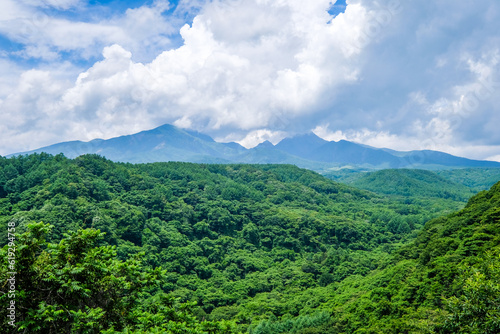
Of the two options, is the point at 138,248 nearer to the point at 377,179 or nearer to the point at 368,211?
the point at 368,211

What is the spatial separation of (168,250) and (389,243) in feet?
152

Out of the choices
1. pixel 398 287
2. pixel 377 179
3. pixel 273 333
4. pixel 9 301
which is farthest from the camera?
pixel 377 179

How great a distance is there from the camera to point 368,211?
93.1m

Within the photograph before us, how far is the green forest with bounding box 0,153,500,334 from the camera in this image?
286 inches

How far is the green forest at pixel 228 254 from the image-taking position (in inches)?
286

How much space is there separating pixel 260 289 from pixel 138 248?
65.9ft

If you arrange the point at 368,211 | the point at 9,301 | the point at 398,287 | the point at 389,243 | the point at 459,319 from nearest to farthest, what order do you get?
the point at 9,301
the point at 459,319
the point at 398,287
the point at 389,243
the point at 368,211

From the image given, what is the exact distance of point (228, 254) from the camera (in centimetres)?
6222

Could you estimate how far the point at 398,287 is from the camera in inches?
950

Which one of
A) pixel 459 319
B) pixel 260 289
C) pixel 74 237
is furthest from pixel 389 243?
pixel 74 237

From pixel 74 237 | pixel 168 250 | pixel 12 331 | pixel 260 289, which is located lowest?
pixel 260 289

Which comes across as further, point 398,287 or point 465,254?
point 398,287

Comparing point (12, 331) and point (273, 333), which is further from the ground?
point (12, 331)

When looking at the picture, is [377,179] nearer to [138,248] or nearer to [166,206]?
[166,206]
